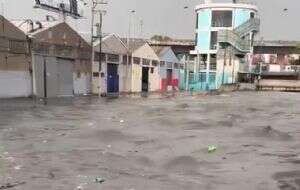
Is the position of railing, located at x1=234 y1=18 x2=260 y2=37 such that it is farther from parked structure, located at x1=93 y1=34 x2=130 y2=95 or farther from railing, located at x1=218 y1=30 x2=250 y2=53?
parked structure, located at x1=93 y1=34 x2=130 y2=95

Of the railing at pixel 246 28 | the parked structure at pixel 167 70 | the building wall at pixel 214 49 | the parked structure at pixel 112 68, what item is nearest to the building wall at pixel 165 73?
the parked structure at pixel 167 70

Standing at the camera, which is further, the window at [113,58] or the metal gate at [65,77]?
the window at [113,58]

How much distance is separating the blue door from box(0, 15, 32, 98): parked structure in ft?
57.9

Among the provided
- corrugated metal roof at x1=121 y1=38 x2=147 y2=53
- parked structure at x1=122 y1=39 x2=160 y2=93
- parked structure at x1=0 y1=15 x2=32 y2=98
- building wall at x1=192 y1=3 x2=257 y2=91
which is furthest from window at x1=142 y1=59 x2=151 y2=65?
parked structure at x1=0 y1=15 x2=32 y2=98

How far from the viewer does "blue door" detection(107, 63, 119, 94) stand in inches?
2692

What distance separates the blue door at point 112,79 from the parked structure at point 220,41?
22963 mm

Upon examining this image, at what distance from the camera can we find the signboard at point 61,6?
210 feet

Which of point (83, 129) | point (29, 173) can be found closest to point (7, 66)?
point (83, 129)

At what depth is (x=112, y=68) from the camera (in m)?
69.2

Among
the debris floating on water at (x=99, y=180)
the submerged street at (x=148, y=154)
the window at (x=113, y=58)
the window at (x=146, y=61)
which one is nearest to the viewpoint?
the debris floating on water at (x=99, y=180)

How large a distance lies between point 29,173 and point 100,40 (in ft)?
171

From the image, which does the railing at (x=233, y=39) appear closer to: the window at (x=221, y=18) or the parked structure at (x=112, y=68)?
the window at (x=221, y=18)

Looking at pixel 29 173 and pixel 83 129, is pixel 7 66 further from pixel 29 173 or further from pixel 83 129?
pixel 29 173

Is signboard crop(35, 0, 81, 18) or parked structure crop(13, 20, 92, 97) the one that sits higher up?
signboard crop(35, 0, 81, 18)
